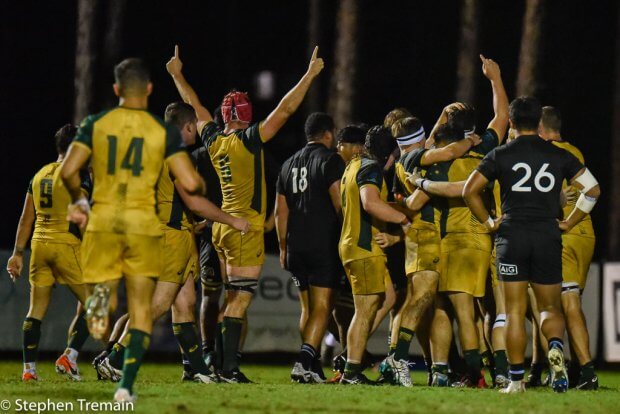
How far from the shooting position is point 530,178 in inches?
420

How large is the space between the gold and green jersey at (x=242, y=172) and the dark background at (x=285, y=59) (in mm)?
18258

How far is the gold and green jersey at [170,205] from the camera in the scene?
1219cm

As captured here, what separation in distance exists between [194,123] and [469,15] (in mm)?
Result: 11243

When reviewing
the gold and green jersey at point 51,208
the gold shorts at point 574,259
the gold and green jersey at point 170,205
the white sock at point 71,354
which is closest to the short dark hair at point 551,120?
the gold shorts at point 574,259

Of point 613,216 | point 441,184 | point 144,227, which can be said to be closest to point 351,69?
point 613,216

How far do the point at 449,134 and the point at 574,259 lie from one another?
69.4 inches

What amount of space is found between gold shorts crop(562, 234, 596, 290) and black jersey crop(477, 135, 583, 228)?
1.66m

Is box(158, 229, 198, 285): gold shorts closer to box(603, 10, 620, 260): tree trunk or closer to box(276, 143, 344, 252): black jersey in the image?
box(276, 143, 344, 252): black jersey

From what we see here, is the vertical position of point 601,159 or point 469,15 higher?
point 469,15

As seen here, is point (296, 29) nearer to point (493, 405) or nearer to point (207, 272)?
point (207, 272)

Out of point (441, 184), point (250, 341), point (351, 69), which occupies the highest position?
point (351, 69)

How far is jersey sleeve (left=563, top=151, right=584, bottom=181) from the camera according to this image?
10766 mm

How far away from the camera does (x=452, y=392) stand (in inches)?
433

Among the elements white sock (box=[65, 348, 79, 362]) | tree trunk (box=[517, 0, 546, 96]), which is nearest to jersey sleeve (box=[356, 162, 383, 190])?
white sock (box=[65, 348, 79, 362])
